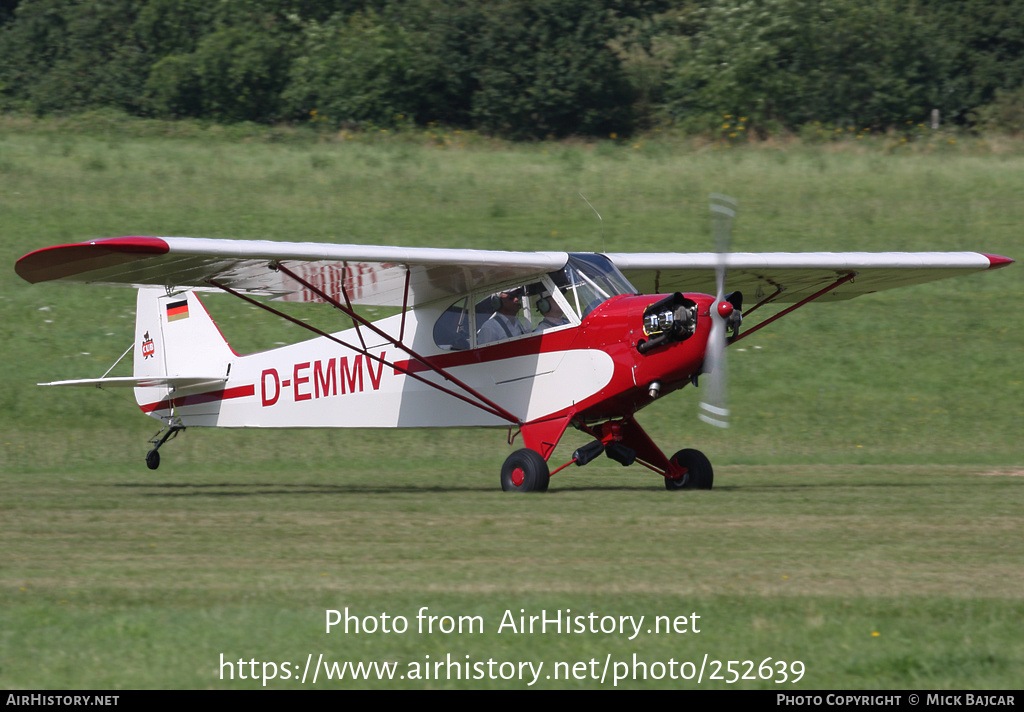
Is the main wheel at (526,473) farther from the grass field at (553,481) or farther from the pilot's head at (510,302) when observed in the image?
the pilot's head at (510,302)

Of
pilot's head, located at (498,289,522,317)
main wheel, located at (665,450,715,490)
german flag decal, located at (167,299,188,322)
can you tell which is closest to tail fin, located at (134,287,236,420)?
german flag decal, located at (167,299,188,322)

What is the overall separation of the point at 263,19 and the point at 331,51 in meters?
5.43

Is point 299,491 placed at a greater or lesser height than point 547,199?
greater

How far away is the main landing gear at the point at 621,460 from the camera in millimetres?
13203

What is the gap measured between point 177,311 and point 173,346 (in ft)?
1.60

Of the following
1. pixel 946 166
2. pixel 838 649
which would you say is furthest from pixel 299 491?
pixel 946 166

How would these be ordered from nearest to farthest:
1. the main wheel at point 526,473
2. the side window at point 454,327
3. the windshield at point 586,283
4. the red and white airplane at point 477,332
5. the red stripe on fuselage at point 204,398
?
the red and white airplane at point 477,332, the main wheel at point 526,473, the windshield at point 586,283, the side window at point 454,327, the red stripe on fuselage at point 204,398

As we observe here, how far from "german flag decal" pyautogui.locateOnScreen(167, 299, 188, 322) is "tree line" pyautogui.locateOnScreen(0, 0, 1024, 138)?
1216 inches

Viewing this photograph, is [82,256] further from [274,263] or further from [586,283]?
[586,283]

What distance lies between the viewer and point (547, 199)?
108 feet

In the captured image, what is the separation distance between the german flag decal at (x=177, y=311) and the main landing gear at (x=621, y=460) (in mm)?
5976

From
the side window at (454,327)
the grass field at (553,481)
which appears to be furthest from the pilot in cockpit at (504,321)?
the grass field at (553,481)

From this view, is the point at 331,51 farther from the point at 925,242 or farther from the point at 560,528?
the point at 560,528

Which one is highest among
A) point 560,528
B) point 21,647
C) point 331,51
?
point 21,647
